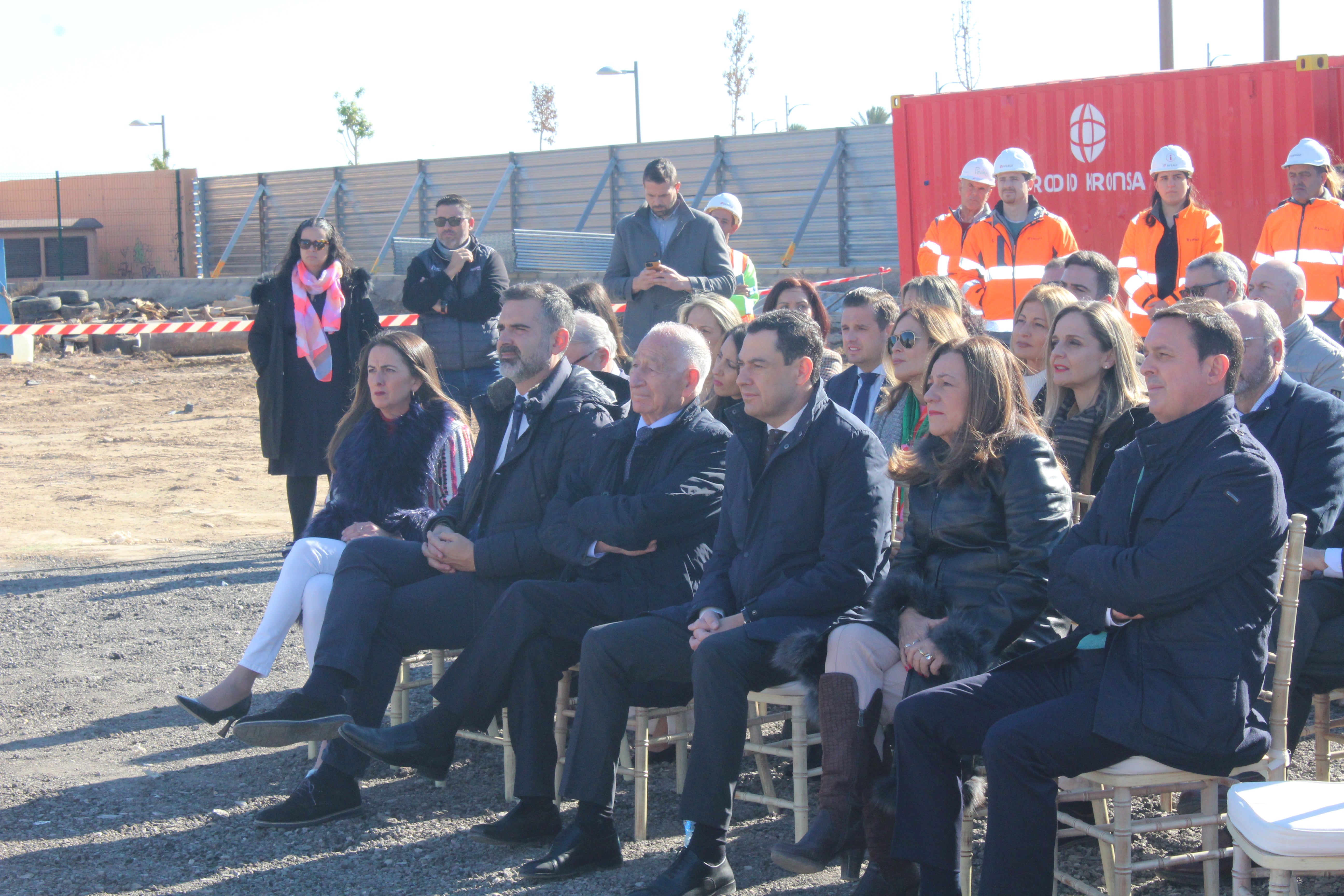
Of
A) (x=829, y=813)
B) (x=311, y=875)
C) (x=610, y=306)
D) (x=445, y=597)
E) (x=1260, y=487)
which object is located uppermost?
(x=610, y=306)

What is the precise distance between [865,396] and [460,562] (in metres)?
1.82

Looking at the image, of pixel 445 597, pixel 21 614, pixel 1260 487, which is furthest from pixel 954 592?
pixel 21 614

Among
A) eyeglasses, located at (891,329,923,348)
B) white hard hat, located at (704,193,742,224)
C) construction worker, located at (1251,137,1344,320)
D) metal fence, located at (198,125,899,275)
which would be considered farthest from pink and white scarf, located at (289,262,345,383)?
metal fence, located at (198,125,899,275)

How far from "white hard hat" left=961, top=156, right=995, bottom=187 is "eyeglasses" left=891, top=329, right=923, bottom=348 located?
3.45m

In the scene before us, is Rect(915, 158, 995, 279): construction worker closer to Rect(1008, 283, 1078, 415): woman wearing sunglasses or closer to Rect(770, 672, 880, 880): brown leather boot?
Rect(1008, 283, 1078, 415): woman wearing sunglasses

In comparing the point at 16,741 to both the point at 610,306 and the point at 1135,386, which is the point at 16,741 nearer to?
the point at 610,306

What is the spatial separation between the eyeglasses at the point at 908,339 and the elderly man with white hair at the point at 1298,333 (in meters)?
1.35

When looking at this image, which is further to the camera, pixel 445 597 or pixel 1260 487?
pixel 445 597

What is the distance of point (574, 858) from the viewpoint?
3.82 m

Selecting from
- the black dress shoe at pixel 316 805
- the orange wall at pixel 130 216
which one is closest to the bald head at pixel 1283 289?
the black dress shoe at pixel 316 805

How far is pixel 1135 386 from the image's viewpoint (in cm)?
428

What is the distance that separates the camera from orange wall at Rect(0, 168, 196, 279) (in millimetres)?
33875

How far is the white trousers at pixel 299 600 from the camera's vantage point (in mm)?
4656

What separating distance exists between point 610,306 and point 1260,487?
4.12 m
